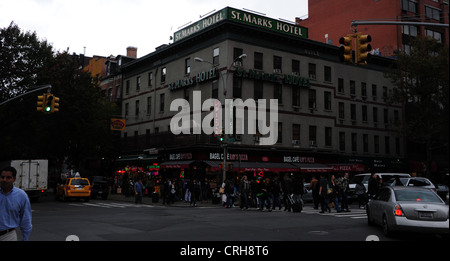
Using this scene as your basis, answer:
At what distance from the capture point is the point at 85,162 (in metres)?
56.4

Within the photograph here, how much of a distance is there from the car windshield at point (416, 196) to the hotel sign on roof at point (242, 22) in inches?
1061

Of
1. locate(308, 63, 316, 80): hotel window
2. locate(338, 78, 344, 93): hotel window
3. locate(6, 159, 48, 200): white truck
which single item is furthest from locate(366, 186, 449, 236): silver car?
locate(338, 78, 344, 93): hotel window

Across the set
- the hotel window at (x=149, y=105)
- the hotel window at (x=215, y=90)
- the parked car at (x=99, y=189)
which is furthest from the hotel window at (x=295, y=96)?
the parked car at (x=99, y=189)

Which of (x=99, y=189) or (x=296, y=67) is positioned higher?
(x=296, y=67)

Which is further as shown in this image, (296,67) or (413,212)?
Result: (296,67)

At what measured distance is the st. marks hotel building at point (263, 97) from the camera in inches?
1428

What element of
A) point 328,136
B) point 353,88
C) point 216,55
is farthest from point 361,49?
point 353,88

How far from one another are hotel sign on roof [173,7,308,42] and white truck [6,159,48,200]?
749 inches

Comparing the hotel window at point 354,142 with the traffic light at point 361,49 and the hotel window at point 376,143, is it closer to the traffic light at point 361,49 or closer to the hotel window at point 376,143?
the hotel window at point 376,143

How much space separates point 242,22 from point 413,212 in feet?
94.1

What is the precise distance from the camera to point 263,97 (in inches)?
1483

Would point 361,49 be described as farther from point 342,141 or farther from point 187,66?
point 342,141

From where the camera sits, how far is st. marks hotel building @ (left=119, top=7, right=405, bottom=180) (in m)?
36.3
